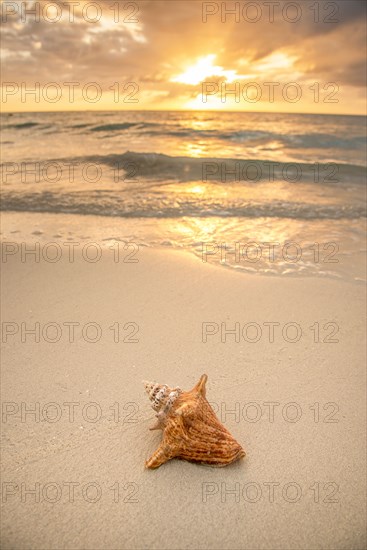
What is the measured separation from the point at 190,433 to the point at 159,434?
0.40m

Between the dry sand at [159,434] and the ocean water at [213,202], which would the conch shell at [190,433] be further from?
the ocean water at [213,202]

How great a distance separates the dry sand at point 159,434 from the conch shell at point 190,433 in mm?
99

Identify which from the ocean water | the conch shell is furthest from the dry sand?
the ocean water

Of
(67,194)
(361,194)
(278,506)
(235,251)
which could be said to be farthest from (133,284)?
(361,194)

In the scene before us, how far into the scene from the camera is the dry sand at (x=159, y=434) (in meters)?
1.94

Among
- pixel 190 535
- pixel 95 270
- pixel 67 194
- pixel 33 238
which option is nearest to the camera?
pixel 190 535

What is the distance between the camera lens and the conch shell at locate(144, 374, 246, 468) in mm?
2039

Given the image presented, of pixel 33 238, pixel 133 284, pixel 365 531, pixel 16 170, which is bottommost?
pixel 365 531

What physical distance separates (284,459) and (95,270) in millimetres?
3044

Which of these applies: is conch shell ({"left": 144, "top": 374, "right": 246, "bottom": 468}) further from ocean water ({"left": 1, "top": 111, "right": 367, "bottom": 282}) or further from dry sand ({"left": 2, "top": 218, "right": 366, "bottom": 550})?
ocean water ({"left": 1, "top": 111, "right": 367, "bottom": 282})

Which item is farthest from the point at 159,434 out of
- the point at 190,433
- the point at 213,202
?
the point at 213,202

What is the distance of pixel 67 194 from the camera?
8406mm

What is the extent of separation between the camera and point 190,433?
2045mm

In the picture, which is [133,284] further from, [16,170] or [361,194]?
[16,170]
